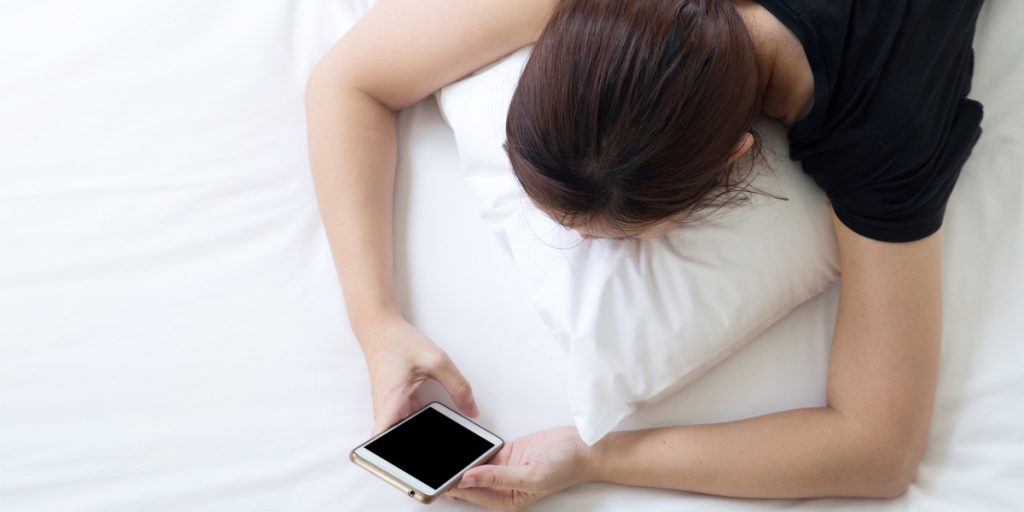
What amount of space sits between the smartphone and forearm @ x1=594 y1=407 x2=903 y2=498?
138 millimetres

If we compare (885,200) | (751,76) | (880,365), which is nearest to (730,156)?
(751,76)

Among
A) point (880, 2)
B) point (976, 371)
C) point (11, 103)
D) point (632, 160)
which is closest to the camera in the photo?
point (632, 160)

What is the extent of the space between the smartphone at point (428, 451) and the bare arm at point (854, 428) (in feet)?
0.45

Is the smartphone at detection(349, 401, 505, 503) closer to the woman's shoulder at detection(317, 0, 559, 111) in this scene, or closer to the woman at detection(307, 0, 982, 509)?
the woman at detection(307, 0, 982, 509)

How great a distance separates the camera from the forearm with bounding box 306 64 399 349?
0.98 m

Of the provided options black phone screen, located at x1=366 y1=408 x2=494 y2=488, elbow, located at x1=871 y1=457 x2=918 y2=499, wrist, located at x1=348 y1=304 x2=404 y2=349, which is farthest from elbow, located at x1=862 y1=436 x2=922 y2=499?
wrist, located at x1=348 y1=304 x2=404 y2=349

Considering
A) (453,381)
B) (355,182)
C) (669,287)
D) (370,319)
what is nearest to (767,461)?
(669,287)

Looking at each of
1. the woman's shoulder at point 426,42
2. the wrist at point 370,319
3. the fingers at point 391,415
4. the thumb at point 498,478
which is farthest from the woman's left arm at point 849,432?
the woman's shoulder at point 426,42

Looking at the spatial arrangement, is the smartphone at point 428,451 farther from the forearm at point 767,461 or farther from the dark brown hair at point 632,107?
the dark brown hair at point 632,107

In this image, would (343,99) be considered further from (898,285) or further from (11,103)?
(898,285)

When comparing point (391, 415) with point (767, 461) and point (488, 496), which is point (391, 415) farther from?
point (767, 461)

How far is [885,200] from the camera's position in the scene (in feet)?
2.72

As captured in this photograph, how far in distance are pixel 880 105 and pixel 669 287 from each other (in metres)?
0.27

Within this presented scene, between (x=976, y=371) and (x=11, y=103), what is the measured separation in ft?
4.08
